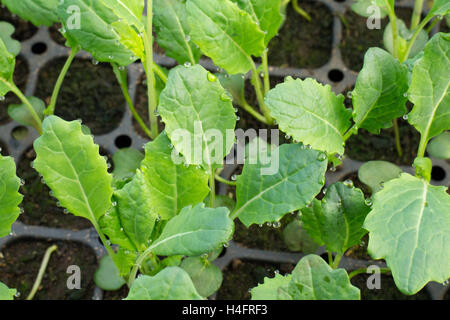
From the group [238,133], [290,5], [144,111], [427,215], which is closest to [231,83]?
[238,133]

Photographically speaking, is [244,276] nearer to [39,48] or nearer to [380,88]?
[380,88]

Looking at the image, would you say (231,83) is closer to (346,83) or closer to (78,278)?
(346,83)

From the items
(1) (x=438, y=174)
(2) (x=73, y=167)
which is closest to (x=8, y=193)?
(2) (x=73, y=167)

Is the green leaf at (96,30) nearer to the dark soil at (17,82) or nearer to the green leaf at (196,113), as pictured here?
the green leaf at (196,113)

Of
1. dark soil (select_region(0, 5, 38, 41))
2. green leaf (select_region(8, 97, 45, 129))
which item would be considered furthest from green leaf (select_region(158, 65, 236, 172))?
dark soil (select_region(0, 5, 38, 41))

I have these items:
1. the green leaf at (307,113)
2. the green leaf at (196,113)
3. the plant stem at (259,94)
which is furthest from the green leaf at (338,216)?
the plant stem at (259,94)

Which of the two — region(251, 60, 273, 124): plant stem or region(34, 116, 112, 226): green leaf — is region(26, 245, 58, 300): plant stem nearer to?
region(34, 116, 112, 226): green leaf
